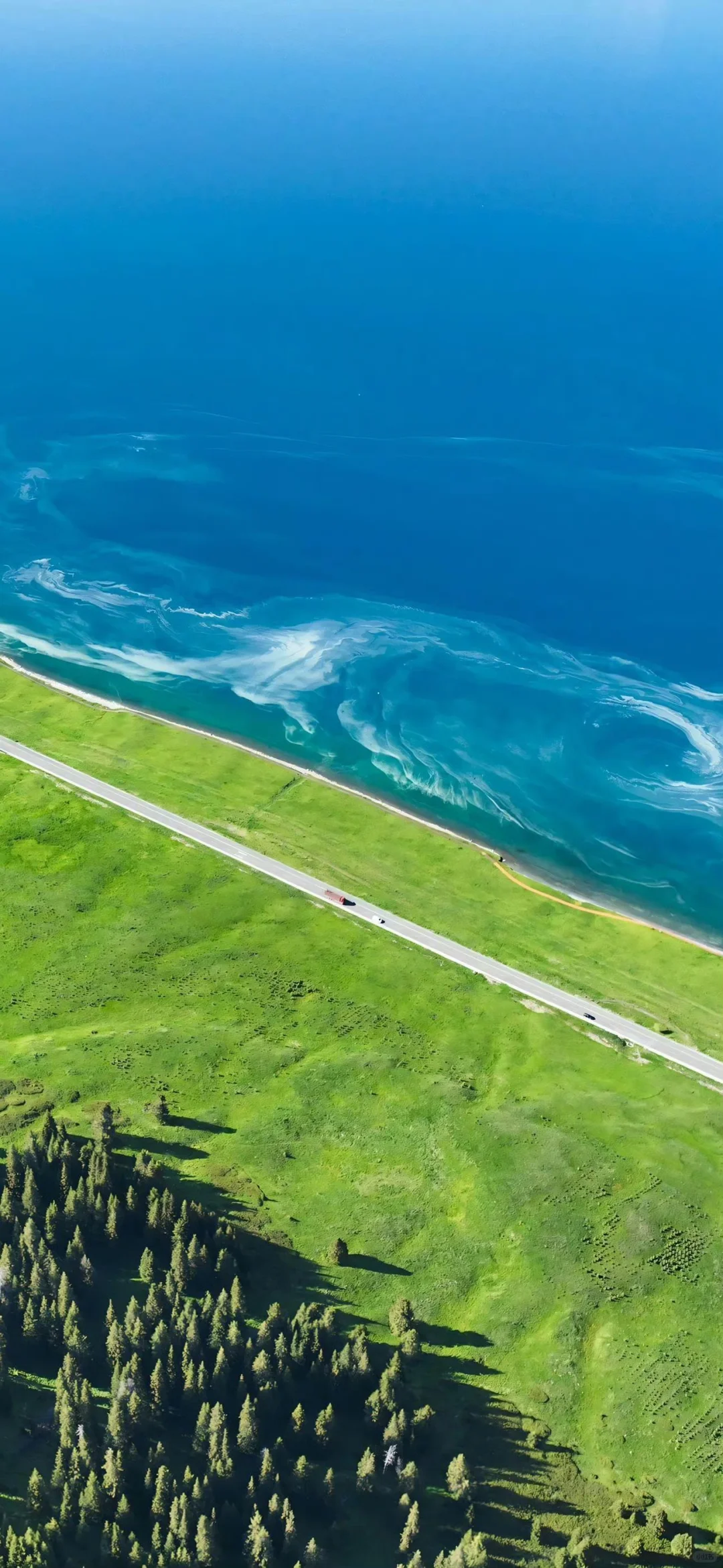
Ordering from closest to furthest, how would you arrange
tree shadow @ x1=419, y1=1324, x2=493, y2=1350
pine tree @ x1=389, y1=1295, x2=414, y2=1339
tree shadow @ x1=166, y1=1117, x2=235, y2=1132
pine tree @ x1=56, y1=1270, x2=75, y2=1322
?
pine tree @ x1=56, y1=1270, x2=75, y2=1322
pine tree @ x1=389, y1=1295, x2=414, y2=1339
tree shadow @ x1=419, y1=1324, x2=493, y2=1350
tree shadow @ x1=166, y1=1117, x2=235, y2=1132

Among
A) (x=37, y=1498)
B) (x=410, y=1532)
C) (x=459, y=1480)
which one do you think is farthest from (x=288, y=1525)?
(x=37, y=1498)

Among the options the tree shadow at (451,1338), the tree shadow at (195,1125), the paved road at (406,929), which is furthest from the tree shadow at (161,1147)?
the paved road at (406,929)

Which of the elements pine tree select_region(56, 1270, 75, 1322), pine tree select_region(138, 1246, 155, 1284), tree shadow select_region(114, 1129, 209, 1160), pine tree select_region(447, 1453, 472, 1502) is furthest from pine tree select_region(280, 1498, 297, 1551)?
tree shadow select_region(114, 1129, 209, 1160)

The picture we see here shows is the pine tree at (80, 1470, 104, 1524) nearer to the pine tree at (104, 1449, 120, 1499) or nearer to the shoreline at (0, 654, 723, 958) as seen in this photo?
Result: the pine tree at (104, 1449, 120, 1499)

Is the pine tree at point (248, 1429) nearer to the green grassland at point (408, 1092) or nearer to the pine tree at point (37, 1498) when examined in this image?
the pine tree at point (37, 1498)

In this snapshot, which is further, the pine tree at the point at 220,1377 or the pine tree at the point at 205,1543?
the pine tree at the point at 220,1377
